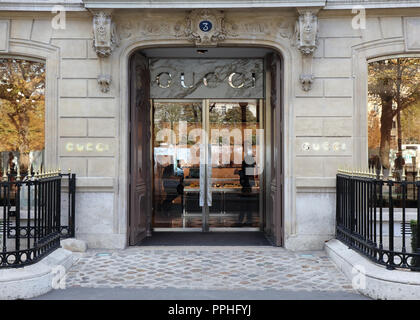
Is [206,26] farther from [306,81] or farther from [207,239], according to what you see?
[207,239]

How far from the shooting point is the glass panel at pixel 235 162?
10.8m

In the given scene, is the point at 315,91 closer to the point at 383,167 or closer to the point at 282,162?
the point at 282,162

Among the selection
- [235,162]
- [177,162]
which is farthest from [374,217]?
[177,162]

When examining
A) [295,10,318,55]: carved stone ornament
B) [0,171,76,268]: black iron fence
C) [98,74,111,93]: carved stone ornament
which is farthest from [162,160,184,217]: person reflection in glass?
[295,10,318,55]: carved stone ornament

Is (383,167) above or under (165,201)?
above

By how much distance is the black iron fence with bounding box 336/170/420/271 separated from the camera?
19.2 feet

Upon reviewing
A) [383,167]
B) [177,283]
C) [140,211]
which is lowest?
[177,283]

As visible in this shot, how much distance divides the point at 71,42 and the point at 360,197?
5974mm

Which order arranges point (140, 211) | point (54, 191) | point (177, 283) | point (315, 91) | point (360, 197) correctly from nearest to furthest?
point (177, 283) < point (360, 197) < point (54, 191) < point (315, 91) < point (140, 211)

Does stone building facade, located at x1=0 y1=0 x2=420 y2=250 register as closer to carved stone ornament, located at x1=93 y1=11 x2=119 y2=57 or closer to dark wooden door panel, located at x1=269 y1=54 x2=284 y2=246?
carved stone ornament, located at x1=93 y1=11 x2=119 y2=57

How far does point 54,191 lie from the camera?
7391mm

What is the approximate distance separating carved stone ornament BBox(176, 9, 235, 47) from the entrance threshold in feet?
13.0

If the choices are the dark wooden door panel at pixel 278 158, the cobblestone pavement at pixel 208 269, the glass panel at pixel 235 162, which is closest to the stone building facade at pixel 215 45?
the dark wooden door panel at pixel 278 158

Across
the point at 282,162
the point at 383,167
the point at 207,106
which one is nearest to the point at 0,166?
the point at 207,106
